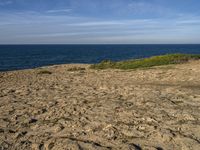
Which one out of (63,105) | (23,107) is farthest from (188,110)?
(23,107)

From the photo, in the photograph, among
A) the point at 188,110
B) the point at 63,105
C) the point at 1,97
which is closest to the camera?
the point at 188,110

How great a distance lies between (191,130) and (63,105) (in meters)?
3.97

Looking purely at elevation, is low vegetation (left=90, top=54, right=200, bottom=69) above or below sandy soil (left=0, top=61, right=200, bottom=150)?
below

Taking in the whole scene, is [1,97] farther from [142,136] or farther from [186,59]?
[186,59]

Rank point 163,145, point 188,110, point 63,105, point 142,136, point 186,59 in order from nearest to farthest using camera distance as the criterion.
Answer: point 163,145 → point 142,136 → point 188,110 → point 63,105 → point 186,59

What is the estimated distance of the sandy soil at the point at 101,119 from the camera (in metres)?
6.76

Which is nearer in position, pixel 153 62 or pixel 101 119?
pixel 101 119

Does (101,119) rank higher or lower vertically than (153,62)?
higher

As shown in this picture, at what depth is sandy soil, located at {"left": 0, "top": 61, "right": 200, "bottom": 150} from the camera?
6.76 metres

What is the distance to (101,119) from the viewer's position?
27.4 feet

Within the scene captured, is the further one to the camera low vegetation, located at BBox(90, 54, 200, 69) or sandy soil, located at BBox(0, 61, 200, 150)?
low vegetation, located at BBox(90, 54, 200, 69)

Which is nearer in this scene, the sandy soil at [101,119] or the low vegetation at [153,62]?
the sandy soil at [101,119]

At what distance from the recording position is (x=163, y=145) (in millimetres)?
6605

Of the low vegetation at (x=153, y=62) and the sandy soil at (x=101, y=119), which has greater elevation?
the sandy soil at (x=101, y=119)
